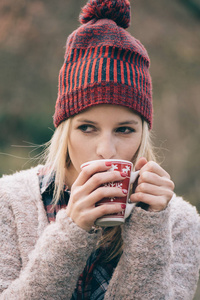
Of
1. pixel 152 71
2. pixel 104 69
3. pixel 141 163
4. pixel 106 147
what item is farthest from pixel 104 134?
pixel 152 71

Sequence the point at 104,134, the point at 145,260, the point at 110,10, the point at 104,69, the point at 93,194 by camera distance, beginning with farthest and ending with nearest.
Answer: the point at 110,10 < the point at 104,69 < the point at 104,134 < the point at 145,260 < the point at 93,194

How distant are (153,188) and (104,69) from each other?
0.54 meters

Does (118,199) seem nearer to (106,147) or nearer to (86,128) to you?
(106,147)

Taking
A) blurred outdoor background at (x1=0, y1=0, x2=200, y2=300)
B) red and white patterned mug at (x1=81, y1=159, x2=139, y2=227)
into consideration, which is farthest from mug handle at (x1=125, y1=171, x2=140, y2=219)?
blurred outdoor background at (x1=0, y1=0, x2=200, y2=300)

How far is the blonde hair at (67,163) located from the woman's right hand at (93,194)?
36 centimetres

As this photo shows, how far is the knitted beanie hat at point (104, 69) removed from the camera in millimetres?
1499

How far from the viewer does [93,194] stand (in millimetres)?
1167

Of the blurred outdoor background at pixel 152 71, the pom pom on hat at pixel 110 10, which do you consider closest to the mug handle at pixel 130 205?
the pom pom on hat at pixel 110 10

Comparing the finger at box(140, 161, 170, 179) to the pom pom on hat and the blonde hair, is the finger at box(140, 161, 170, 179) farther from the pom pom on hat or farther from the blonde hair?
the pom pom on hat

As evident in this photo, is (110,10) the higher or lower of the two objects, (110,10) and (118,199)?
the higher

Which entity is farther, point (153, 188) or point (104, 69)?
point (104, 69)

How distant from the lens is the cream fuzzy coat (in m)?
1.22

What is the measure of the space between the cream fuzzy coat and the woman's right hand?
0.04 m

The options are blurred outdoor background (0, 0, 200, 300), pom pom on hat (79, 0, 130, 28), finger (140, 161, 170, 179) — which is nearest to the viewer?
finger (140, 161, 170, 179)
